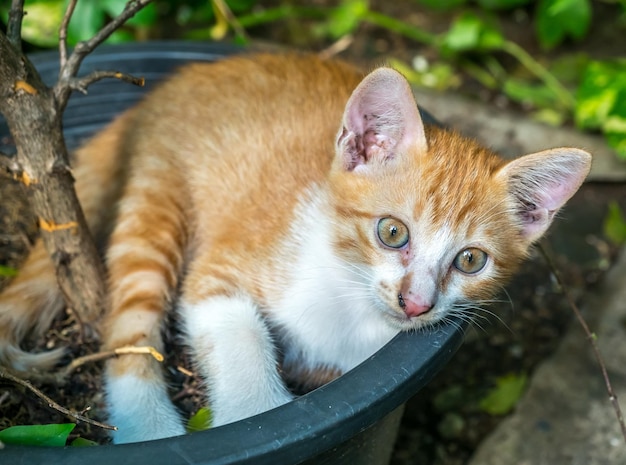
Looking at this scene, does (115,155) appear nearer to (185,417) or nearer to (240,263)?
(240,263)

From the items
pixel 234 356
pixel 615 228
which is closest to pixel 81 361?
pixel 234 356

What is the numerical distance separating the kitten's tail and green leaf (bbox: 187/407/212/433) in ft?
1.33

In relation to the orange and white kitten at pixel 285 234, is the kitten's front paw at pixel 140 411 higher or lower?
lower

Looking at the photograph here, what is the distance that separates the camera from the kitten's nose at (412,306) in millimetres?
1615

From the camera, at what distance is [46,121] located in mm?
1646

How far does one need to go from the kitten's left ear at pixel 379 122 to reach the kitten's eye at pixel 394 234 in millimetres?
165

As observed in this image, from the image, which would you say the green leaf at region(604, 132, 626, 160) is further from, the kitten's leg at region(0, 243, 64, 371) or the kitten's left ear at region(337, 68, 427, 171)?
the kitten's leg at region(0, 243, 64, 371)

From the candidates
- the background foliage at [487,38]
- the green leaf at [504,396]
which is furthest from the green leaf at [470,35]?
the green leaf at [504,396]

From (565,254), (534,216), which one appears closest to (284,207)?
(534,216)

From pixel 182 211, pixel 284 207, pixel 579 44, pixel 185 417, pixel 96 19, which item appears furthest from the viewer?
pixel 579 44

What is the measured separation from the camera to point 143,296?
6.38 feet

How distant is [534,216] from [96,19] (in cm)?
168

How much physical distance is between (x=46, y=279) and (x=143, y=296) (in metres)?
0.28

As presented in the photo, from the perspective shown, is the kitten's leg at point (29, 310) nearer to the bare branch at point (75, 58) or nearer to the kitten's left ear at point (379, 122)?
the bare branch at point (75, 58)
